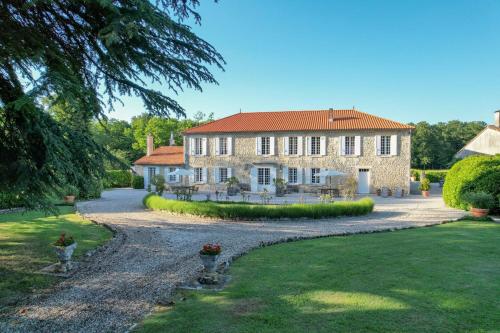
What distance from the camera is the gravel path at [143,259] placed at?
4.47 metres

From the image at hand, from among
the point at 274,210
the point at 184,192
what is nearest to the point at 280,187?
the point at 184,192

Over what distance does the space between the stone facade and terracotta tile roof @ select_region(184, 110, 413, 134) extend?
0.41 meters

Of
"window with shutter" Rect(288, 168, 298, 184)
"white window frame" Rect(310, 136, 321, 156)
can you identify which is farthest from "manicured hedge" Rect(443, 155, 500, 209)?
"window with shutter" Rect(288, 168, 298, 184)

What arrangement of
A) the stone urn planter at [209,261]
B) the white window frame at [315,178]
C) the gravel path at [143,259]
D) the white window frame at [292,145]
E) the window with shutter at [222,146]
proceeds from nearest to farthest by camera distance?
1. the gravel path at [143,259]
2. the stone urn planter at [209,261]
3. the white window frame at [315,178]
4. the white window frame at [292,145]
5. the window with shutter at [222,146]

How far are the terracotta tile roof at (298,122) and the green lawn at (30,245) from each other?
15.3 m

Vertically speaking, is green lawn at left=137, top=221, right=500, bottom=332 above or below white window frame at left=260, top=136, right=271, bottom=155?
below

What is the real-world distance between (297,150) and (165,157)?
12214mm

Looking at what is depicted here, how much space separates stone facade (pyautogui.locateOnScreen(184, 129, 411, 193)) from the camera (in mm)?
23844

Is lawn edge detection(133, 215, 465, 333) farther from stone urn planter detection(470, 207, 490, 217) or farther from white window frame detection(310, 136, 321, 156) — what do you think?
white window frame detection(310, 136, 321, 156)

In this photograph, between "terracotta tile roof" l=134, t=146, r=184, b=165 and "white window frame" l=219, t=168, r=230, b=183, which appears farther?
"terracotta tile roof" l=134, t=146, r=184, b=165

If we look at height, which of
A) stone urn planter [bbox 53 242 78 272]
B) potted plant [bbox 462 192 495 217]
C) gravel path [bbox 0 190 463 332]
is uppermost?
potted plant [bbox 462 192 495 217]

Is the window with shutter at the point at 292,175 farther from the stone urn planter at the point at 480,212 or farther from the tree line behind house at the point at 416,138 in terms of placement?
the tree line behind house at the point at 416,138

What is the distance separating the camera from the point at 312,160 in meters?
25.3

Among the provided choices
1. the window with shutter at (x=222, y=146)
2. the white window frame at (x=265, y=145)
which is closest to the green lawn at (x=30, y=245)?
the window with shutter at (x=222, y=146)
